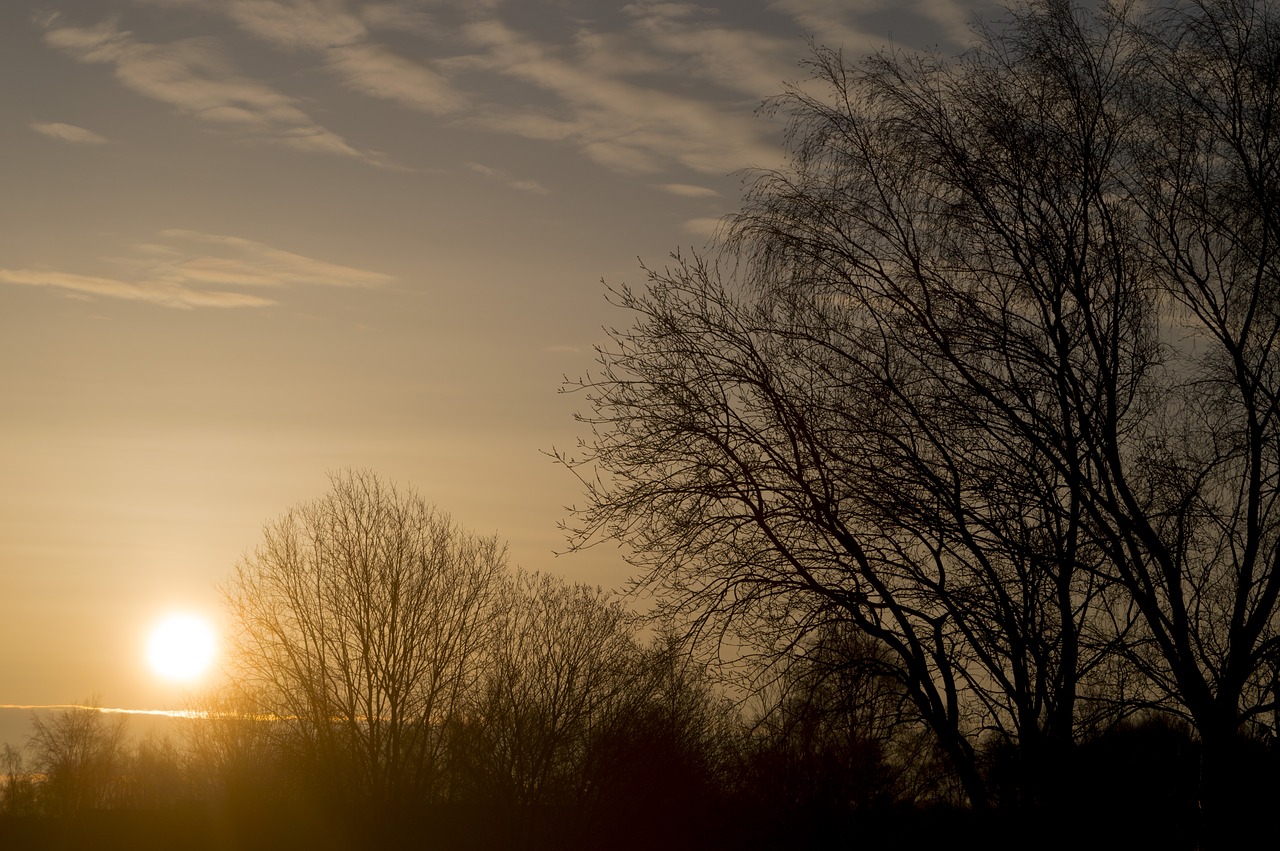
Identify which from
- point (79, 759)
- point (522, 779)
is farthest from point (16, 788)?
point (522, 779)

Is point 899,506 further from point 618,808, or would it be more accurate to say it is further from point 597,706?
point 618,808

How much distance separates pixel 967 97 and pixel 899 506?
3.37 m

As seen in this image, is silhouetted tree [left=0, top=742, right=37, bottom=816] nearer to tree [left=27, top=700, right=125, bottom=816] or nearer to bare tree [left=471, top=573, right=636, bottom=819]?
tree [left=27, top=700, right=125, bottom=816]

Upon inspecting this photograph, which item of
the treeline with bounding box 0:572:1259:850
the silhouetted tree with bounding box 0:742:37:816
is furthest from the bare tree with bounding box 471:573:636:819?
the silhouetted tree with bounding box 0:742:37:816

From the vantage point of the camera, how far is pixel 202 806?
52812mm

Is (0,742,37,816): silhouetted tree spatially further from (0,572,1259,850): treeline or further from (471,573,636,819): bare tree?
(471,573,636,819): bare tree

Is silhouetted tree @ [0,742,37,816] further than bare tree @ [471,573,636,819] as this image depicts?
Yes

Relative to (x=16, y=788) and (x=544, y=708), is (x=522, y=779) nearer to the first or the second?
(x=544, y=708)

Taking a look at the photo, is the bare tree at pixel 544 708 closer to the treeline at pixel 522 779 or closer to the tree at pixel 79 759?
the treeline at pixel 522 779

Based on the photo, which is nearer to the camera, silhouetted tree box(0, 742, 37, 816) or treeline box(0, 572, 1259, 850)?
treeline box(0, 572, 1259, 850)

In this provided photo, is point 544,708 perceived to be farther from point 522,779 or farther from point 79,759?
point 79,759

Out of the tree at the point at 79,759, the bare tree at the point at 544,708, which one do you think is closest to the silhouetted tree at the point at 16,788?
the tree at the point at 79,759

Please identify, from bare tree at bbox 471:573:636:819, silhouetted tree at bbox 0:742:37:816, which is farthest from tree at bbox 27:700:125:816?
bare tree at bbox 471:573:636:819

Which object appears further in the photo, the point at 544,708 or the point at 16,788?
the point at 16,788
